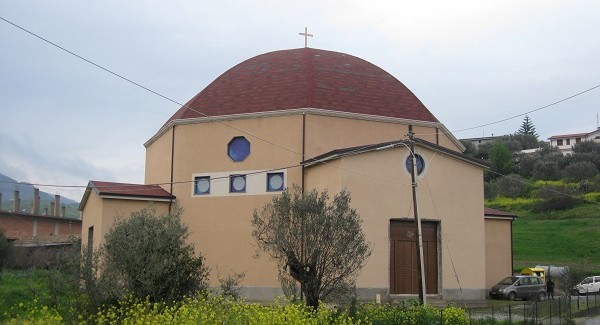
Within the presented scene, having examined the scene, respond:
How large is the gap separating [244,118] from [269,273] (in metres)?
6.66

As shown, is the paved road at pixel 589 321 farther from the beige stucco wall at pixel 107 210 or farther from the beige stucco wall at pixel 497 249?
the beige stucco wall at pixel 107 210

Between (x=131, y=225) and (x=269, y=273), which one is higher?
(x=131, y=225)

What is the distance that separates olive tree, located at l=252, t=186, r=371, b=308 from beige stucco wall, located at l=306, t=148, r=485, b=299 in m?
7.94

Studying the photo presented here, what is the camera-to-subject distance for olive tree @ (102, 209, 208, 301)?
14.9m

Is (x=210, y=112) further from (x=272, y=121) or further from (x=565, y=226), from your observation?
(x=565, y=226)

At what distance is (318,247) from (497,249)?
18.5 m

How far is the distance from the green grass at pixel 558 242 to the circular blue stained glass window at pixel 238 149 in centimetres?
3114

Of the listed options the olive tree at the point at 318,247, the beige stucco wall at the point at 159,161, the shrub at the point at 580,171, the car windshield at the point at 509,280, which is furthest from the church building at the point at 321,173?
the shrub at the point at 580,171

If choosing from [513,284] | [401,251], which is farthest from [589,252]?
[401,251]

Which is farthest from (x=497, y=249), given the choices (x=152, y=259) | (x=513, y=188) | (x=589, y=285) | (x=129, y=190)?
(x=513, y=188)

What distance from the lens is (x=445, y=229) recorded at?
26.1 m

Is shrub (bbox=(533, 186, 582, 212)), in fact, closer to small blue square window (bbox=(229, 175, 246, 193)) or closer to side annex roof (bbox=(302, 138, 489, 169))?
side annex roof (bbox=(302, 138, 489, 169))

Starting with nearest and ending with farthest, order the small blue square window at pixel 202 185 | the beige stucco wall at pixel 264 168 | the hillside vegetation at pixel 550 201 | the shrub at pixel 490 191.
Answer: the beige stucco wall at pixel 264 168
the small blue square window at pixel 202 185
the hillside vegetation at pixel 550 201
the shrub at pixel 490 191

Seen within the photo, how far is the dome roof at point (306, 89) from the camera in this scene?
28734 mm
